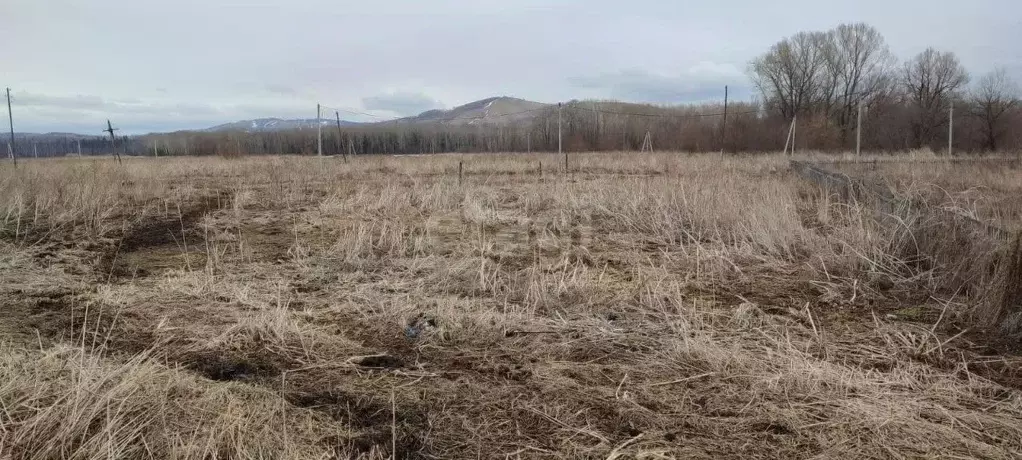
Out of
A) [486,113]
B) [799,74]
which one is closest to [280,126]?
[486,113]

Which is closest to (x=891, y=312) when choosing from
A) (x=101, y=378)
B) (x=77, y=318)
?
(x=101, y=378)

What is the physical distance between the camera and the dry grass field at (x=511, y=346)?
7.50 ft

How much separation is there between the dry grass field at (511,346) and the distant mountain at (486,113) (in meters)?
40.2

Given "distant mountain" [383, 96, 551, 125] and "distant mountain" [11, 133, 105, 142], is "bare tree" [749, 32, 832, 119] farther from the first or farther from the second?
"distant mountain" [11, 133, 105, 142]

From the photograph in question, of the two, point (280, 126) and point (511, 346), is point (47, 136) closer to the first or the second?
point (280, 126)

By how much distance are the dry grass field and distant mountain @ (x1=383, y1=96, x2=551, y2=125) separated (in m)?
40.2

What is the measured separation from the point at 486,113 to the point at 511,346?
54339 mm

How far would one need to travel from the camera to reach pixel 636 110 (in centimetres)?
5319

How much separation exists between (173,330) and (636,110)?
52692 mm

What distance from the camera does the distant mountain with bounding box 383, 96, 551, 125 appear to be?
167 feet

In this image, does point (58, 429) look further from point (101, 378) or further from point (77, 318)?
point (77, 318)

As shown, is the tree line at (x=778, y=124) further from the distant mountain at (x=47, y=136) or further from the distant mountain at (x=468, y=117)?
the distant mountain at (x=47, y=136)

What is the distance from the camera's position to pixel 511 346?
335 cm

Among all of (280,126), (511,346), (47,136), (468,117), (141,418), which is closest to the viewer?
(141,418)
